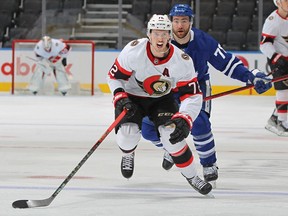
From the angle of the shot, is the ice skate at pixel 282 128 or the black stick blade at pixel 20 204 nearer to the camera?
the black stick blade at pixel 20 204

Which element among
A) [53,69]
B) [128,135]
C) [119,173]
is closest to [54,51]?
[53,69]

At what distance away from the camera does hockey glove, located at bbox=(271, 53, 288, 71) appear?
7492 millimetres

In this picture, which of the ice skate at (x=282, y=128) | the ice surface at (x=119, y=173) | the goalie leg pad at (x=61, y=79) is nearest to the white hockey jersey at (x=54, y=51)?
the goalie leg pad at (x=61, y=79)

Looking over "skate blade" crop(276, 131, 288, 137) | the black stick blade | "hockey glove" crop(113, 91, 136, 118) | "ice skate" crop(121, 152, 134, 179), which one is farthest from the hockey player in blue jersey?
"skate blade" crop(276, 131, 288, 137)

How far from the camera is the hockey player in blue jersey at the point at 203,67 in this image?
4.53 metres

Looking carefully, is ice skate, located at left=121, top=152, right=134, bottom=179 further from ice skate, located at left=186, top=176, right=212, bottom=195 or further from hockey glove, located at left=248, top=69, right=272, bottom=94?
hockey glove, located at left=248, top=69, right=272, bottom=94

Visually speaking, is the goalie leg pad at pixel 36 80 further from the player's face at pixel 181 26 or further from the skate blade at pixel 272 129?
the player's face at pixel 181 26

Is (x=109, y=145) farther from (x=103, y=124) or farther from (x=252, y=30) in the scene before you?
(x=252, y=30)

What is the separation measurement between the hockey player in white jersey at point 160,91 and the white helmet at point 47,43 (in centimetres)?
869

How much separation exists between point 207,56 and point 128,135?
743 millimetres

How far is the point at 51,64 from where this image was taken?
43.3ft

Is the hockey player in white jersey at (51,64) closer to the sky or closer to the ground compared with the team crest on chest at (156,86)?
closer to the ground

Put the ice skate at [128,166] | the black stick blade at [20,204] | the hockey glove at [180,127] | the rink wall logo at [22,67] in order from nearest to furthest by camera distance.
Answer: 1. the black stick blade at [20,204]
2. the hockey glove at [180,127]
3. the ice skate at [128,166]
4. the rink wall logo at [22,67]

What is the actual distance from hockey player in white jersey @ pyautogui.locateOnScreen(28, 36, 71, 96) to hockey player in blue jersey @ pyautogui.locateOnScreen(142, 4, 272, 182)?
832cm
